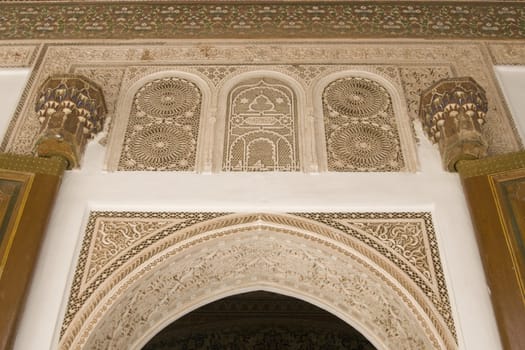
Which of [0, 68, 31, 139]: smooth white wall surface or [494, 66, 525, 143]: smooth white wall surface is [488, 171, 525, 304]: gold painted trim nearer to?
[494, 66, 525, 143]: smooth white wall surface

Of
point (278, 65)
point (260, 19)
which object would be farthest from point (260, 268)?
point (260, 19)

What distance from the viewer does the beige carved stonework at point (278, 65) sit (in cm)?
405

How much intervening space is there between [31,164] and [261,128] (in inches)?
51.5

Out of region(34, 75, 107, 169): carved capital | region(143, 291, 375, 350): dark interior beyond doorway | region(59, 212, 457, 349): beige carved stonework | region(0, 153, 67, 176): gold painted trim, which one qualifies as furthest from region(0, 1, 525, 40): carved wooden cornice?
region(143, 291, 375, 350): dark interior beyond doorway

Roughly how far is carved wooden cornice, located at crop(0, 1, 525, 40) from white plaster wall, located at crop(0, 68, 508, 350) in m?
1.16

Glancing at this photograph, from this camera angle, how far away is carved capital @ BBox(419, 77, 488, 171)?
11.8 ft

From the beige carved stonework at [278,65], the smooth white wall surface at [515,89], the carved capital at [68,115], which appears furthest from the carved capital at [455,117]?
the carved capital at [68,115]

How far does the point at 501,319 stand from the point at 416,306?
38 centimetres

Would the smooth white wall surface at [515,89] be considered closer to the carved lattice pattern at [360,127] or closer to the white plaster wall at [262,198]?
the white plaster wall at [262,198]

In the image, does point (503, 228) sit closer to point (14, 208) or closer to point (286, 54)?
point (286, 54)

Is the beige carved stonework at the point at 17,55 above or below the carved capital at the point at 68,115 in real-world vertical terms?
above

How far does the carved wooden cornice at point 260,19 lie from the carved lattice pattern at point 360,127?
567mm

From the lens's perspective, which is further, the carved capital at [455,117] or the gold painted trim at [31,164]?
the carved capital at [455,117]

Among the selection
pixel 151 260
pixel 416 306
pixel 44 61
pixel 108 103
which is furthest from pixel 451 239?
pixel 44 61
